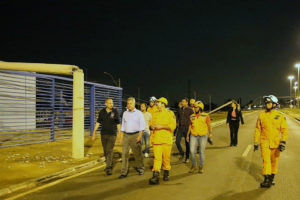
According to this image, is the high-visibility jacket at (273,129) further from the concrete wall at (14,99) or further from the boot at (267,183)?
the concrete wall at (14,99)

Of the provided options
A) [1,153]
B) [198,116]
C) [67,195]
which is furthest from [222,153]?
[1,153]

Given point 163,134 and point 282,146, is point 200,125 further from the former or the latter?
point 282,146

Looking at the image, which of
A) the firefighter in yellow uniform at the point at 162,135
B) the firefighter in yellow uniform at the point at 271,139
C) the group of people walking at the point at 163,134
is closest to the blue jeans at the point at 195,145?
the group of people walking at the point at 163,134

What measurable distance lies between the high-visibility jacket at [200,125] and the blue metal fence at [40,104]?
7.21 metres

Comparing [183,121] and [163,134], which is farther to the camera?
[183,121]

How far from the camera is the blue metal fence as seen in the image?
1241cm

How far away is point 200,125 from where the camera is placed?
741 centimetres

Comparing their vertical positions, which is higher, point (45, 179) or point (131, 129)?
point (131, 129)

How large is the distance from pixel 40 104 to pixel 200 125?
7.38m

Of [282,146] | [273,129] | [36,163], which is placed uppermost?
[273,129]

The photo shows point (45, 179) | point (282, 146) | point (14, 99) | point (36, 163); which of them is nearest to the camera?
point (282, 146)

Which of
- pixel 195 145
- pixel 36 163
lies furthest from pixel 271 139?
pixel 36 163

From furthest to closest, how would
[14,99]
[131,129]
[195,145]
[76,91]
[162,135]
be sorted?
[14,99] → [76,91] → [195,145] → [131,129] → [162,135]

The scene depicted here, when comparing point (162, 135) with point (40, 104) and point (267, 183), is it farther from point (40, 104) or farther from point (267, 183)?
point (40, 104)
